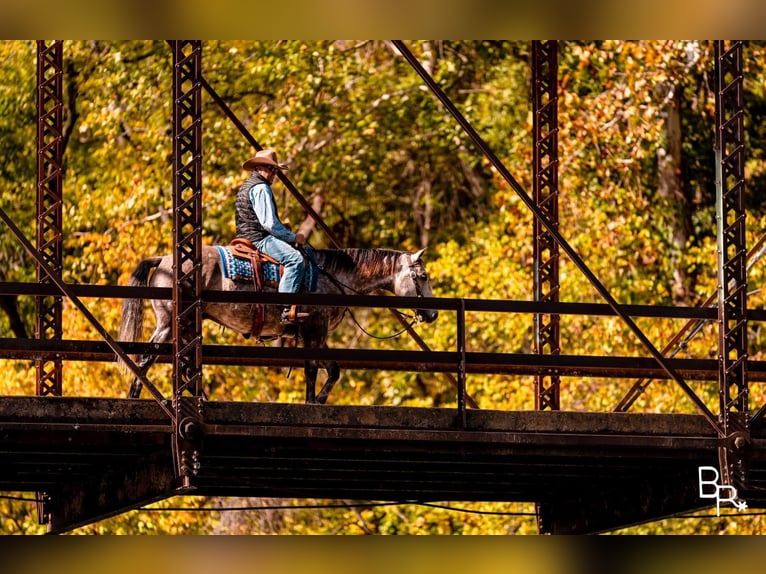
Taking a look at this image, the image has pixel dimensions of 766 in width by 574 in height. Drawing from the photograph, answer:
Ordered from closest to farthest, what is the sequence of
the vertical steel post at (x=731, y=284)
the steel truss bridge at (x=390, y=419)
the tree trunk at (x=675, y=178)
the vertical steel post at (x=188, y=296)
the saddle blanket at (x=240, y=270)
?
the vertical steel post at (x=188, y=296), the steel truss bridge at (x=390, y=419), the vertical steel post at (x=731, y=284), the saddle blanket at (x=240, y=270), the tree trunk at (x=675, y=178)

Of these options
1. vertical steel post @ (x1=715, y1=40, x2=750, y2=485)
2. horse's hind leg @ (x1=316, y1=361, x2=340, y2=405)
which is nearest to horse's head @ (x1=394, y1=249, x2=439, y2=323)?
horse's hind leg @ (x1=316, y1=361, x2=340, y2=405)

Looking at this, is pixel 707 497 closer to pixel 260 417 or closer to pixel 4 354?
pixel 260 417

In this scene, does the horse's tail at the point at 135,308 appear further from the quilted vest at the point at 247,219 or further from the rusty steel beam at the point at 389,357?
the quilted vest at the point at 247,219

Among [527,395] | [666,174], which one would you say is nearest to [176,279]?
[527,395]

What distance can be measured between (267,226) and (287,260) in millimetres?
406

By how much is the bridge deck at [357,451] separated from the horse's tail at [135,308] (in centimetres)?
126

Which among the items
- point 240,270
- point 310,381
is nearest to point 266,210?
point 240,270

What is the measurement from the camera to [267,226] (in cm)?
2027

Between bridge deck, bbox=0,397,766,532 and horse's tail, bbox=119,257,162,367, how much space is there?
1263mm

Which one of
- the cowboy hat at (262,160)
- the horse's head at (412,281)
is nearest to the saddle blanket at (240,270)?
the cowboy hat at (262,160)

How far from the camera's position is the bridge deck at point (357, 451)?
18.2 meters

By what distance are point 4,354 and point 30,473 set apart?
2.32m

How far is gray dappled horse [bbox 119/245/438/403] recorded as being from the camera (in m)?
20.7

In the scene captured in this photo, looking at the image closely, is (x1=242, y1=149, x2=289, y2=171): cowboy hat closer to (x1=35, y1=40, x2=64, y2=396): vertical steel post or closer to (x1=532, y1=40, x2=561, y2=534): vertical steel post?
(x1=35, y1=40, x2=64, y2=396): vertical steel post
